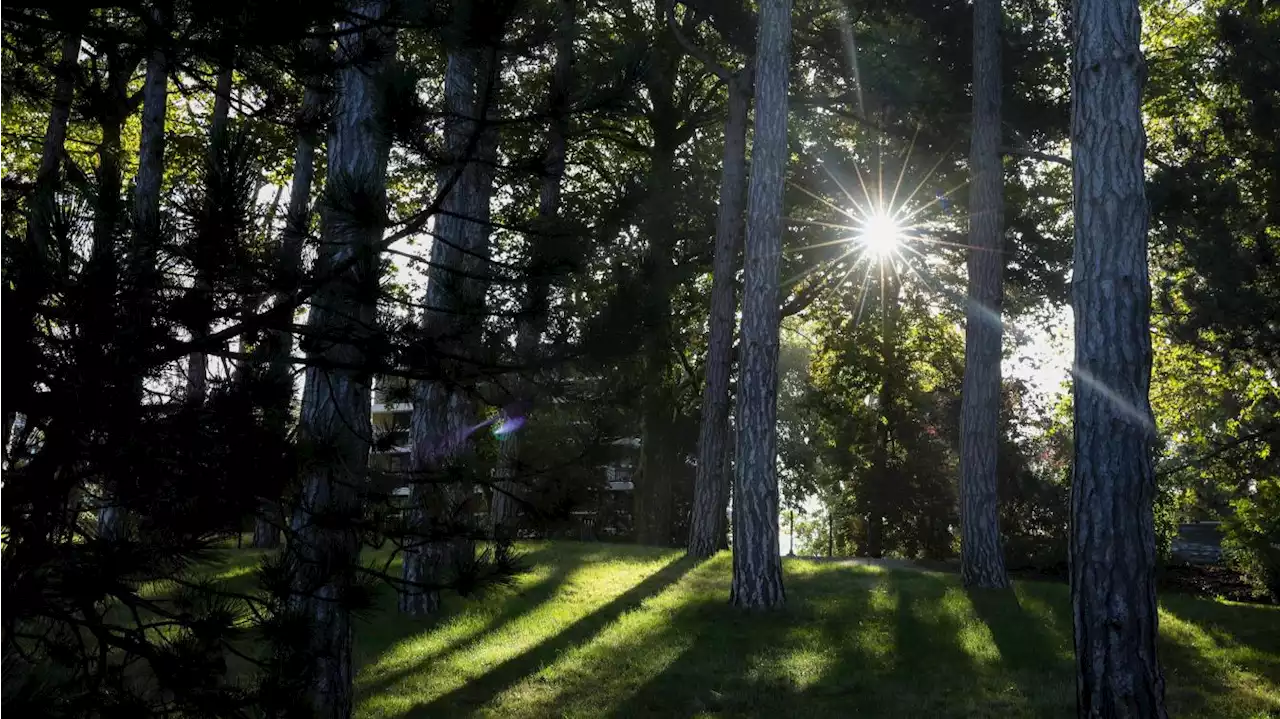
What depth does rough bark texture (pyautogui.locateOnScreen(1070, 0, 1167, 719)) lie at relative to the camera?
6.29m

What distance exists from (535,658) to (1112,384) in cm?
681

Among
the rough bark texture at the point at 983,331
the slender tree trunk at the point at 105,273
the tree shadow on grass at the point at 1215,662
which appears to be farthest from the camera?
the rough bark texture at the point at 983,331

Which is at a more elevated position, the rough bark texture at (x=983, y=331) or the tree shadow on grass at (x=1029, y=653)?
the rough bark texture at (x=983, y=331)

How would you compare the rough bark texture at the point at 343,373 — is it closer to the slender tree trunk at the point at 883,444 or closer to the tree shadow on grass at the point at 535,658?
the tree shadow on grass at the point at 535,658

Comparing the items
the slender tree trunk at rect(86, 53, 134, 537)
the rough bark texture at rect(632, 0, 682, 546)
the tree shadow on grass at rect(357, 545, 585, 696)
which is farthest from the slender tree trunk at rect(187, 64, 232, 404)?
the tree shadow on grass at rect(357, 545, 585, 696)

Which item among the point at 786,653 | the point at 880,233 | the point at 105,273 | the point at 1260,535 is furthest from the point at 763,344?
the point at 105,273

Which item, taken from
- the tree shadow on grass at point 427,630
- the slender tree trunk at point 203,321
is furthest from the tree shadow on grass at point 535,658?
the slender tree trunk at point 203,321

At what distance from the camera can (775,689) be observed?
30.9ft

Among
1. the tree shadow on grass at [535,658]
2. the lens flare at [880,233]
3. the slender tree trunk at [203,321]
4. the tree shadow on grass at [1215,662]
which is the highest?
the lens flare at [880,233]

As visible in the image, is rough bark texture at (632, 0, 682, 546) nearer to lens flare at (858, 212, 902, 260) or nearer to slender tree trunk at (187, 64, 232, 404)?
slender tree trunk at (187, 64, 232, 404)

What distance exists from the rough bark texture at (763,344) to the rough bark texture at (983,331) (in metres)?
3.24

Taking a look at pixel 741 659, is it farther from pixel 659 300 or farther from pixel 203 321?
pixel 203 321

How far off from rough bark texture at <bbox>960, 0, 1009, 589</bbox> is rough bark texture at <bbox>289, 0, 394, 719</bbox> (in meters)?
10.2

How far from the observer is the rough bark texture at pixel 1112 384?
6.29 meters
